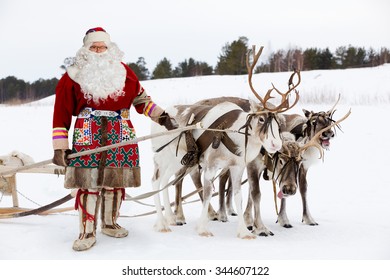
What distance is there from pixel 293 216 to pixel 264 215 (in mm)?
358

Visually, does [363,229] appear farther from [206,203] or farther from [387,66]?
[387,66]

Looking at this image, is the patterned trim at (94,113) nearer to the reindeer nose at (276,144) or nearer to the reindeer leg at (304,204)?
the reindeer nose at (276,144)

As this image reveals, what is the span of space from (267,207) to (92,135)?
125 inches

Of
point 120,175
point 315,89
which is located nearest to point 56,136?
point 120,175

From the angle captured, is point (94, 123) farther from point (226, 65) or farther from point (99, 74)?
point (226, 65)

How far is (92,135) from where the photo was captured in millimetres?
4367

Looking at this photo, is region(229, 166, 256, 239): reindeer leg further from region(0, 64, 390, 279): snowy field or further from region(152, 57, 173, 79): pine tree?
region(152, 57, 173, 79): pine tree

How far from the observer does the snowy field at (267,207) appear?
436 centimetres

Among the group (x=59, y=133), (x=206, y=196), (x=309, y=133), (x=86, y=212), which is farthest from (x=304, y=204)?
(x=59, y=133)

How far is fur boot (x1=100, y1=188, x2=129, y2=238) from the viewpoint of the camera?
4758 mm

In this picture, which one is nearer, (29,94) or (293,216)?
(293,216)

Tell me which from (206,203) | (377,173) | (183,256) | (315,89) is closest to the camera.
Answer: (183,256)

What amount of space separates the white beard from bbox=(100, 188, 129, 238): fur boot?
0.94m

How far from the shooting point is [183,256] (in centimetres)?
423
